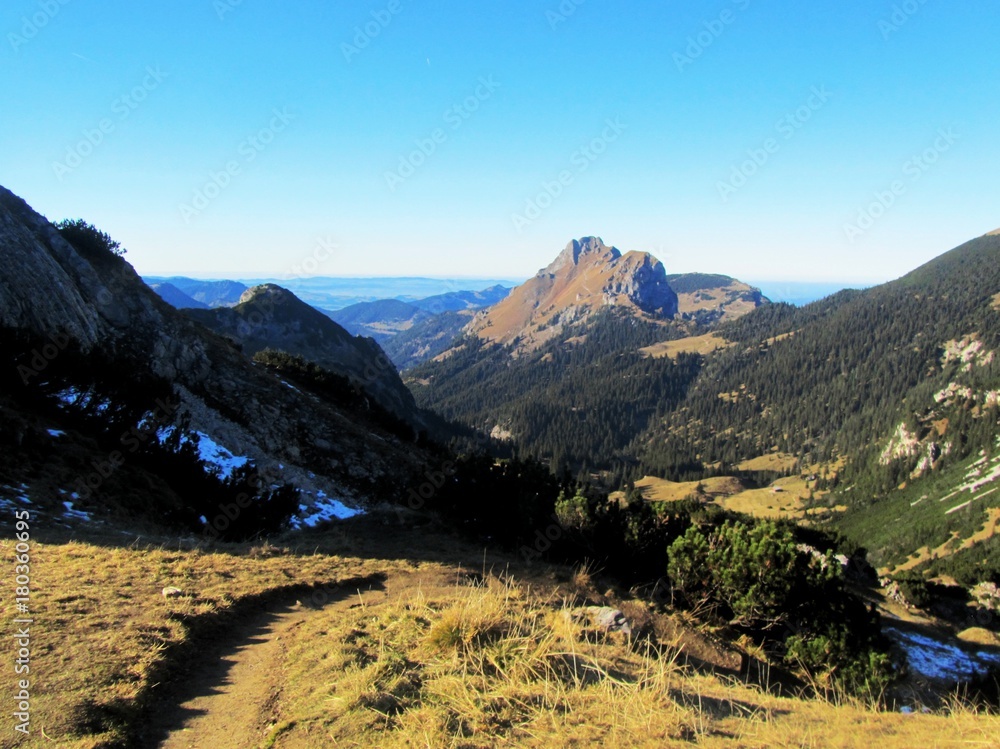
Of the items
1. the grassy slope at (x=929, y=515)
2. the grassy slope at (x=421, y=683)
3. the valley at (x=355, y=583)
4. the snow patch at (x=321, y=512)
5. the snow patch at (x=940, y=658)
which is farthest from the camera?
the grassy slope at (x=929, y=515)

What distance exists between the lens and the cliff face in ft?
102

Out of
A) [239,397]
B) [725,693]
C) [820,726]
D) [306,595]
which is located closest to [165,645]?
[306,595]

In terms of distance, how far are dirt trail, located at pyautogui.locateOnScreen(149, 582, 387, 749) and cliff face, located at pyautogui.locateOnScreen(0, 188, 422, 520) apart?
2241 cm

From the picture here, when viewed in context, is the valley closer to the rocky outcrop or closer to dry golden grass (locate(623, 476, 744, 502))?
the rocky outcrop

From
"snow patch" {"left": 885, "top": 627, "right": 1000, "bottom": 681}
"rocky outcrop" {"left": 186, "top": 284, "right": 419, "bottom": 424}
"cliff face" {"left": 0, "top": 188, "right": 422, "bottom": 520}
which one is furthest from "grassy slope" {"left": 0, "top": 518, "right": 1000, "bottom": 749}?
"rocky outcrop" {"left": 186, "top": 284, "right": 419, "bottom": 424}

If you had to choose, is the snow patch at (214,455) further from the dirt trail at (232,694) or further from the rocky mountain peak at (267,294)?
the rocky mountain peak at (267,294)

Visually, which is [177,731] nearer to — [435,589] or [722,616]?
[435,589]

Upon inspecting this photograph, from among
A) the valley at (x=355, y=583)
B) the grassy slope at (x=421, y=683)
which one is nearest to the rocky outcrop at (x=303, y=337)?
the valley at (x=355, y=583)

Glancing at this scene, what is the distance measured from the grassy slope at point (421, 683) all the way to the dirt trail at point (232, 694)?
0.27m

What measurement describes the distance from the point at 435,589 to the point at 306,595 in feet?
11.2

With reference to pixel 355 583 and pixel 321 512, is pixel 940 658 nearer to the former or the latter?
pixel 355 583

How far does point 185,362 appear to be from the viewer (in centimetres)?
3809

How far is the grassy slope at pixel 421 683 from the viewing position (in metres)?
5.56

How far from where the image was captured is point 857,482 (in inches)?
7106
